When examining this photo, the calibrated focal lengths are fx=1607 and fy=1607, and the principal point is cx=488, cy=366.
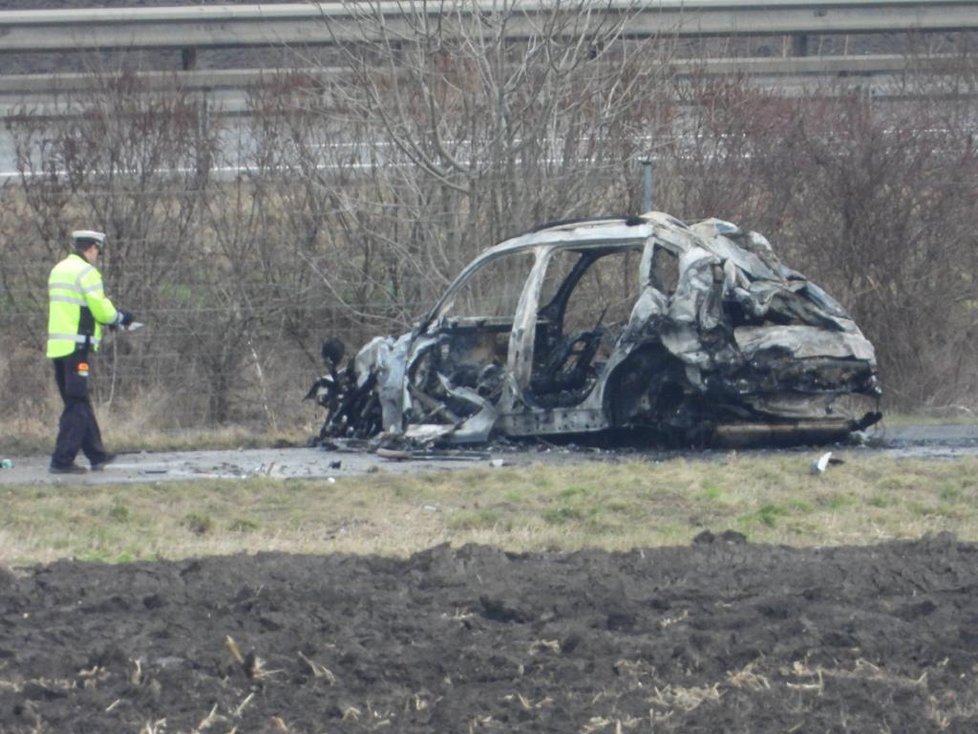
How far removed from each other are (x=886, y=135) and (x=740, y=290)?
484cm

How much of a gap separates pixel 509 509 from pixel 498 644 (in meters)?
3.41

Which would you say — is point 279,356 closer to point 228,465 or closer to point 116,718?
point 228,465

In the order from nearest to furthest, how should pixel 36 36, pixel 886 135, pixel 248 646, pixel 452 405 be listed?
pixel 248 646 → pixel 452 405 → pixel 886 135 → pixel 36 36

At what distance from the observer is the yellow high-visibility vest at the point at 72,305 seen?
11.4 meters

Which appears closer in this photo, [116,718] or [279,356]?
[116,718]

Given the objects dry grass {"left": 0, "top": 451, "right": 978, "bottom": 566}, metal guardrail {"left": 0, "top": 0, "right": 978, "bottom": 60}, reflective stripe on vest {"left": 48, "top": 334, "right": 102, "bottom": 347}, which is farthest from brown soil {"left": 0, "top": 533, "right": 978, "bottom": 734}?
metal guardrail {"left": 0, "top": 0, "right": 978, "bottom": 60}

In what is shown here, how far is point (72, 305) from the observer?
37.3 ft

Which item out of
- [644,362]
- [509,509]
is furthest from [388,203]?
[509,509]

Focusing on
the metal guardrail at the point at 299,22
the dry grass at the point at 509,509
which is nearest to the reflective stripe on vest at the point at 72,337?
the dry grass at the point at 509,509

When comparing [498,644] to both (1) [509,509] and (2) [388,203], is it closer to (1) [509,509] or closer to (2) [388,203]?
(1) [509,509]

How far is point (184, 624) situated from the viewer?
622 centimetres

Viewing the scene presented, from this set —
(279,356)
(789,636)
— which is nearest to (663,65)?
(279,356)

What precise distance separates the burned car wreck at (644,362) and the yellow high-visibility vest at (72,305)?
5.71ft

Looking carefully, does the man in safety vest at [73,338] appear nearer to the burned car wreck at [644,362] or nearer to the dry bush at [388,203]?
the burned car wreck at [644,362]
